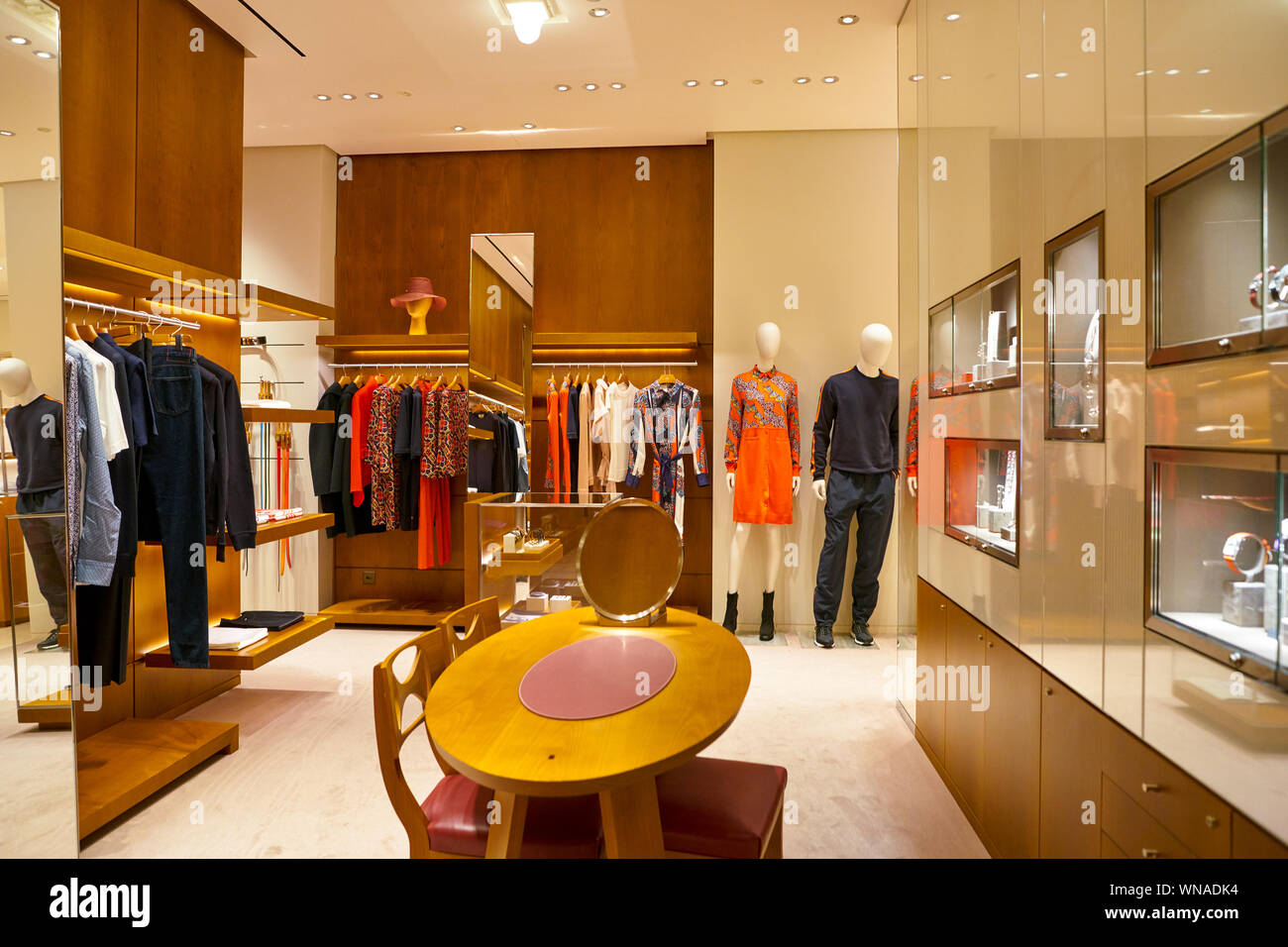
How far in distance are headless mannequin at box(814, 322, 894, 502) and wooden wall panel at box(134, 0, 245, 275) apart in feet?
11.2

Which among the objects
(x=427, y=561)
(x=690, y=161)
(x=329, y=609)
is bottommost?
(x=329, y=609)

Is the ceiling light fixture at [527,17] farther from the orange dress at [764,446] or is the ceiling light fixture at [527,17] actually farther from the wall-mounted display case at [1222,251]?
the wall-mounted display case at [1222,251]

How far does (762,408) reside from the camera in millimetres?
4957

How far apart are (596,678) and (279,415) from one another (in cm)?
275

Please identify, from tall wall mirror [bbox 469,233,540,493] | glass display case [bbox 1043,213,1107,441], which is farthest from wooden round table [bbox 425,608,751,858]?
tall wall mirror [bbox 469,233,540,493]

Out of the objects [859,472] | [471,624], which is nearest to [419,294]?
[859,472]

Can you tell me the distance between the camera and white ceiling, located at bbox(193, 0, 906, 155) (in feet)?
12.0

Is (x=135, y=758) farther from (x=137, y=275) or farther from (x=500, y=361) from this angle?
(x=500, y=361)

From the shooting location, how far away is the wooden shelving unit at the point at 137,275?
259 cm
